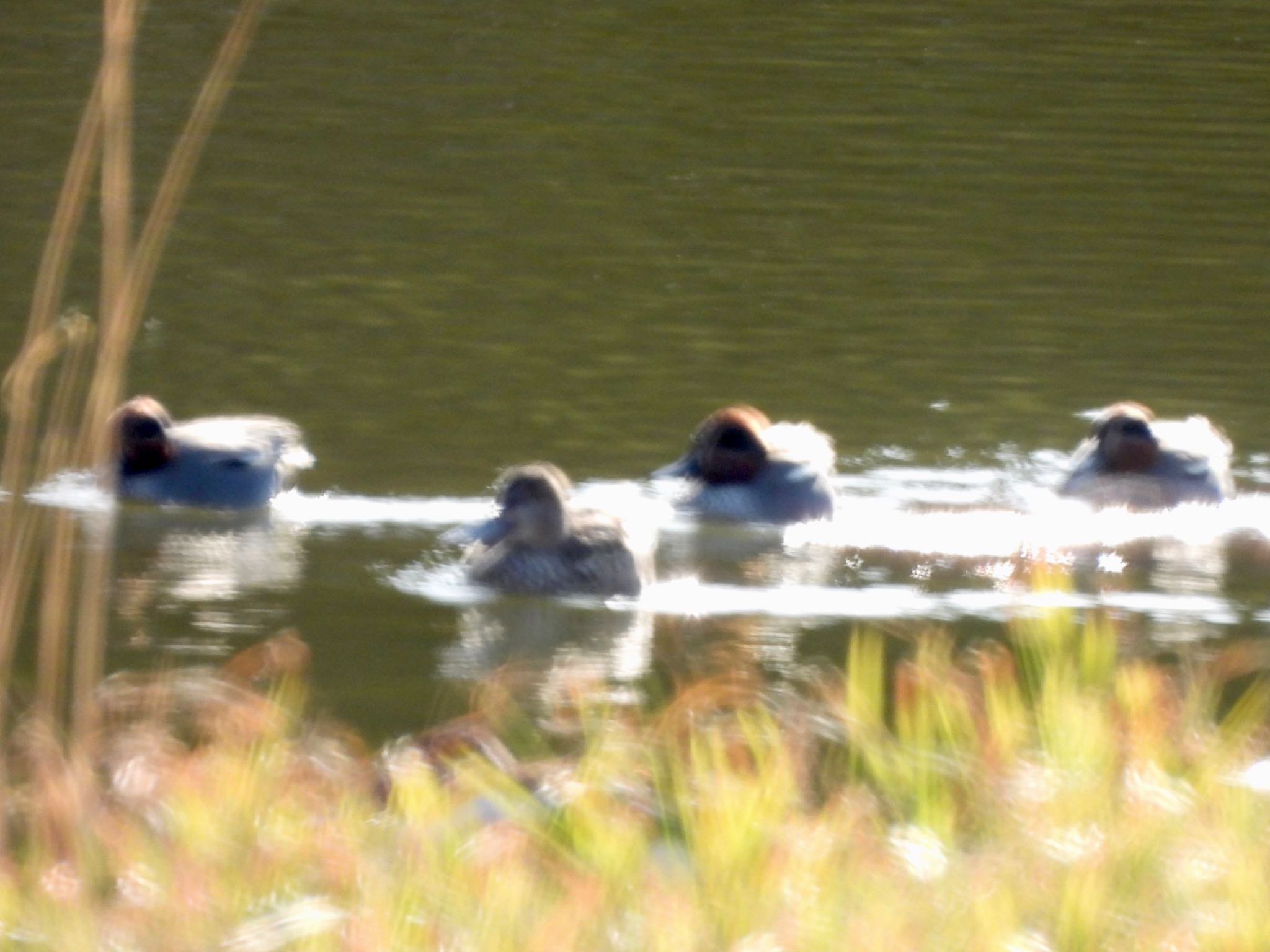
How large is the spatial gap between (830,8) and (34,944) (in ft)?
74.6

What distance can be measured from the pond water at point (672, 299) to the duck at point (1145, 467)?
11cm

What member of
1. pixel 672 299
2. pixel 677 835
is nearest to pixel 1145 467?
pixel 672 299

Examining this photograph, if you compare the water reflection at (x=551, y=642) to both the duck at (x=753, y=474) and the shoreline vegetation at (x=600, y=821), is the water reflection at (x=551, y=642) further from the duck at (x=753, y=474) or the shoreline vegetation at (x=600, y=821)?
the shoreline vegetation at (x=600, y=821)

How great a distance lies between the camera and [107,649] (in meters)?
8.94

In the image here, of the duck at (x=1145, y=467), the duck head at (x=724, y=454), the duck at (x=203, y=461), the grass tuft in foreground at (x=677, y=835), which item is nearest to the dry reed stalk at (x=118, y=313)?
the grass tuft in foreground at (x=677, y=835)

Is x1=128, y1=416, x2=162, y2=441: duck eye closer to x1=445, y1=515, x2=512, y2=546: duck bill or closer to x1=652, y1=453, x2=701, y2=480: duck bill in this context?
x1=445, y1=515, x2=512, y2=546: duck bill

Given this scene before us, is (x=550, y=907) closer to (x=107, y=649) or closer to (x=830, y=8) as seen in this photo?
(x=107, y=649)

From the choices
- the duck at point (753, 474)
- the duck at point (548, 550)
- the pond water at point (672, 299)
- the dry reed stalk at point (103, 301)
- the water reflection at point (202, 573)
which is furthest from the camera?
the duck at point (753, 474)

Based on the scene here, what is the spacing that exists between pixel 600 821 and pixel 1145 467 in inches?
267

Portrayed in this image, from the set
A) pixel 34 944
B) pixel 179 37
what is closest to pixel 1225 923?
pixel 34 944

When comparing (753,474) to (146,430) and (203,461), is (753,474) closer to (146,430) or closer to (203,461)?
(203,461)

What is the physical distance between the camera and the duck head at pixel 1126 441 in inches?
445

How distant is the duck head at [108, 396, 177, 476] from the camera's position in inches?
437

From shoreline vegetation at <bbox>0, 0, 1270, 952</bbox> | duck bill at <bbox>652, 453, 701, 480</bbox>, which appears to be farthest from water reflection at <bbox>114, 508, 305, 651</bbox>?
shoreline vegetation at <bbox>0, 0, 1270, 952</bbox>
